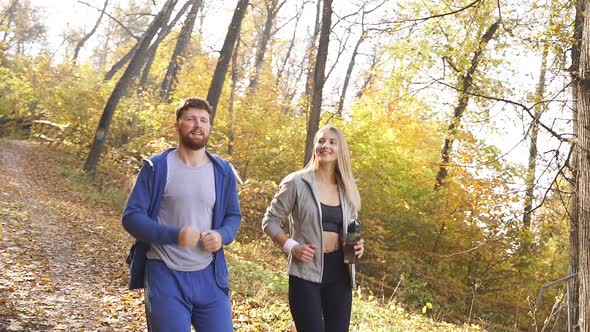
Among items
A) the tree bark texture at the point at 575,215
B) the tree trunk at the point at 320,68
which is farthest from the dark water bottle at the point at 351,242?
the tree trunk at the point at 320,68

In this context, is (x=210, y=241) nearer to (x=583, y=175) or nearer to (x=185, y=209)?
(x=185, y=209)

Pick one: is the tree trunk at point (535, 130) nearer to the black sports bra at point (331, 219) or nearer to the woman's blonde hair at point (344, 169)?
the woman's blonde hair at point (344, 169)

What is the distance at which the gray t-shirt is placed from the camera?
9.80 feet

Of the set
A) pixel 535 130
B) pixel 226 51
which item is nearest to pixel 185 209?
pixel 535 130

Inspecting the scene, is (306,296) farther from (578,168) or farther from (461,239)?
(461,239)

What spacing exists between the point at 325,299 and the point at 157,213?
1.37m

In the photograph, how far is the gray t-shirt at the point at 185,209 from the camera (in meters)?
2.99

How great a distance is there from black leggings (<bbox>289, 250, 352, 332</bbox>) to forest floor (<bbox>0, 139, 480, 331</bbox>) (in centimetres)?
275

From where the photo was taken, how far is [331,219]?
151 inches

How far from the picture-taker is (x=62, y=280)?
7.63m

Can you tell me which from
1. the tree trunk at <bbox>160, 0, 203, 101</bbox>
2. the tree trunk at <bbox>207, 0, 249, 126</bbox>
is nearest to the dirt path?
the tree trunk at <bbox>207, 0, 249, 126</bbox>

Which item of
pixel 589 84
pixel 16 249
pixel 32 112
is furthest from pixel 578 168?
pixel 32 112

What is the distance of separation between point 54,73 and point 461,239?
57.4 feet

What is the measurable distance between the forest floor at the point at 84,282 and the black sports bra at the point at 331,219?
2872mm
